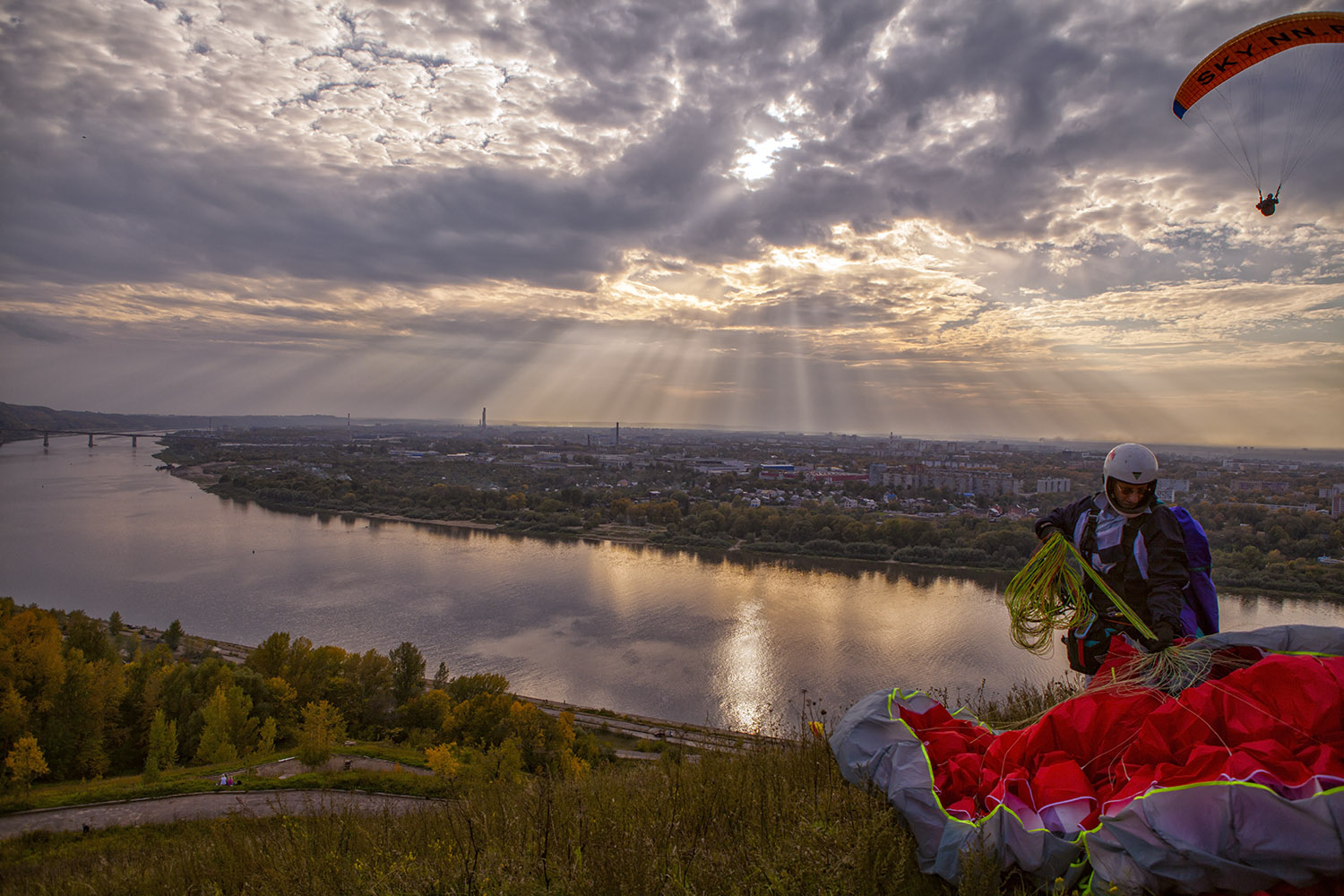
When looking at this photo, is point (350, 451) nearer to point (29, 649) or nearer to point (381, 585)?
point (381, 585)

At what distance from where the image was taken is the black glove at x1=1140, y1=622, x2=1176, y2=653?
155 cm

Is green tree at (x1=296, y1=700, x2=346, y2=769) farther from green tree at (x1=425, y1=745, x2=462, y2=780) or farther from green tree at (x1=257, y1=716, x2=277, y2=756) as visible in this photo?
green tree at (x1=425, y1=745, x2=462, y2=780)

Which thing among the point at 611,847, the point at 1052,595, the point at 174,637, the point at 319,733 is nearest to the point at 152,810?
the point at 319,733

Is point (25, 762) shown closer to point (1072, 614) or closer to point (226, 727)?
point (226, 727)

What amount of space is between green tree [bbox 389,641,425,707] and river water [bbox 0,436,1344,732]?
1.14m

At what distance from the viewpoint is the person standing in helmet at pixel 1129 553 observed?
165 centimetres

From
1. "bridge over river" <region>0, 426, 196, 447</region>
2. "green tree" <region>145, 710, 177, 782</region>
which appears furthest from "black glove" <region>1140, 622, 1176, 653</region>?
"bridge over river" <region>0, 426, 196, 447</region>

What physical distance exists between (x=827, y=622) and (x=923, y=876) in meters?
10.9

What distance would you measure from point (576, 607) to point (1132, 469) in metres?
12.0

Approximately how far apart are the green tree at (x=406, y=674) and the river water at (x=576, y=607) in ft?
3.74

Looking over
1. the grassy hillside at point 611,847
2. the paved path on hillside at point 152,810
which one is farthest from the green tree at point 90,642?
the grassy hillside at point 611,847

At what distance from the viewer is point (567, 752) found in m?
5.99

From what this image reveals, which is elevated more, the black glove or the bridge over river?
the black glove

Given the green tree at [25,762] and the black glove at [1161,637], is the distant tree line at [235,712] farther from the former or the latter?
the black glove at [1161,637]
